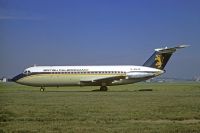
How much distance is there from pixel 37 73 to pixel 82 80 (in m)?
7.08

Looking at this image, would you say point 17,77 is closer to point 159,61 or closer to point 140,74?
point 140,74

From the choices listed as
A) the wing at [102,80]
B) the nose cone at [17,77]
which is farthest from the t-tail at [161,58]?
the nose cone at [17,77]

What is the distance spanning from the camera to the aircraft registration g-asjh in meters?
62.7

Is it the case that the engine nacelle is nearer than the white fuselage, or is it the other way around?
the engine nacelle

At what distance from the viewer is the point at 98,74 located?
63.7 metres

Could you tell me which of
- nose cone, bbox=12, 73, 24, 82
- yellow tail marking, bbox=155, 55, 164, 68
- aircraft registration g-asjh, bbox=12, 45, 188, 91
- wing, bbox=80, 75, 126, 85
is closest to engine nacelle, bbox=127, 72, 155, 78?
aircraft registration g-asjh, bbox=12, 45, 188, 91

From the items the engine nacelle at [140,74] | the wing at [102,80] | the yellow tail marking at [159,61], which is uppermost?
the yellow tail marking at [159,61]

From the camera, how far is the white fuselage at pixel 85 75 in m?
62.6

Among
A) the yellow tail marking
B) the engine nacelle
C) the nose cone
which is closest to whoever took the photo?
the engine nacelle

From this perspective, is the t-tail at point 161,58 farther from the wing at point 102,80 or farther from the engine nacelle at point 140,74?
the wing at point 102,80

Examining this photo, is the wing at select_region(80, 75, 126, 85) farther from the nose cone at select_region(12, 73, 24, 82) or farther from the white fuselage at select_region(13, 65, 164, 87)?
the nose cone at select_region(12, 73, 24, 82)

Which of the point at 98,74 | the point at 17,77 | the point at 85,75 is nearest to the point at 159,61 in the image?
the point at 98,74

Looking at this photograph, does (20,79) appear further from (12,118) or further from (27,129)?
(27,129)

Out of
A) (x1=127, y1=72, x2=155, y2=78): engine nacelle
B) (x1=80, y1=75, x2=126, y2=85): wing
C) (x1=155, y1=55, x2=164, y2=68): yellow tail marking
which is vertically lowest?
(x1=80, y1=75, x2=126, y2=85): wing
